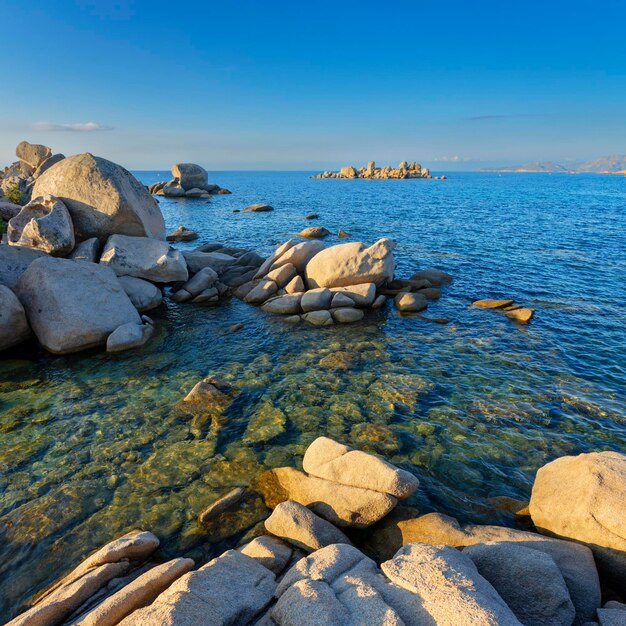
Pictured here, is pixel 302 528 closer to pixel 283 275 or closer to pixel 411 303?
pixel 411 303

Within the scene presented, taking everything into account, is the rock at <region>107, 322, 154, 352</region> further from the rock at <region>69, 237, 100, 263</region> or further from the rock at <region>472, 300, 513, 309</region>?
the rock at <region>472, 300, 513, 309</region>

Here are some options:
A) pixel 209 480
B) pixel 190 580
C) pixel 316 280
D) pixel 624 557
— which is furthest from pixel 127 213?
pixel 624 557

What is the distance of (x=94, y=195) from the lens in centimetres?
2159

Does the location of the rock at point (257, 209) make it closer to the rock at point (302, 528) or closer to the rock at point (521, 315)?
the rock at point (521, 315)

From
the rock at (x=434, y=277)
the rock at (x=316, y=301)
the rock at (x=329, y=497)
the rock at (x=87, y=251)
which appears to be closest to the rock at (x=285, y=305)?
the rock at (x=316, y=301)

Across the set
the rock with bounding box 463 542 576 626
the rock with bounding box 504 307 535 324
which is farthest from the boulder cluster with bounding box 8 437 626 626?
the rock with bounding box 504 307 535 324

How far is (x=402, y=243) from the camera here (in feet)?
122

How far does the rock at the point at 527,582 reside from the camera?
5652mm

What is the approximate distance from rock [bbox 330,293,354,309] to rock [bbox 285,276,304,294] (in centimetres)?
243

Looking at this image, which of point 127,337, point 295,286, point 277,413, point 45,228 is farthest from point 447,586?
point 45,228

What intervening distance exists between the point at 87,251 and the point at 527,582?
74.4 feet

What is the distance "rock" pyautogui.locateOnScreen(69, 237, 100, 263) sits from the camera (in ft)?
67.2

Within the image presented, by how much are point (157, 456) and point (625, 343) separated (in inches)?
743

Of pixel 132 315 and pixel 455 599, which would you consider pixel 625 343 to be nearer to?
pixel 455 599
